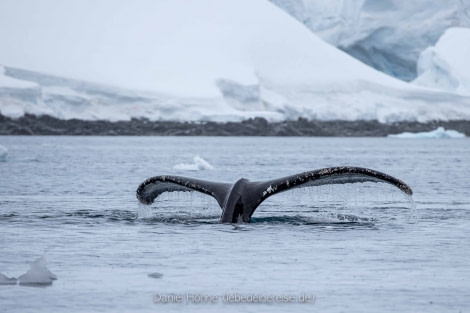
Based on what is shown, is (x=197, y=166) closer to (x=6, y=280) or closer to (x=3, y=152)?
(x=3, y=152)

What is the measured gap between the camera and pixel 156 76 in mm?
92125

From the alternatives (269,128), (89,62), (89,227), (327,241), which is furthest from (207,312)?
(89,62)

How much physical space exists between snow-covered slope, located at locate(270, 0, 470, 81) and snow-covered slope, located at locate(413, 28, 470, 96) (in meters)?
1.13

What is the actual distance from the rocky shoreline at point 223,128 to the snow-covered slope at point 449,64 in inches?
144

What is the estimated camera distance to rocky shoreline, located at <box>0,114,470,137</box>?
7825cm

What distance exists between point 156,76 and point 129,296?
84555mm

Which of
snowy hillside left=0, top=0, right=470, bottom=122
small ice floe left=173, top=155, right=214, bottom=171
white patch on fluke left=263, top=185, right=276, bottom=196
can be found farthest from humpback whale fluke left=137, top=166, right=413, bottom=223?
snowy hillside left=0, top=0, right=470, bottom=122

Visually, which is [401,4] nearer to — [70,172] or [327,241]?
[70,172]

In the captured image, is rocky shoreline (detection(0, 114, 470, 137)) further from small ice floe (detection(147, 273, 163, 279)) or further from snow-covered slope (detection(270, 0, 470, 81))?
small ice floe (detection(147, 273, 163, 279))

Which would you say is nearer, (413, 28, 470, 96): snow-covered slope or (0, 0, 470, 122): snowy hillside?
(0, 0, 470, 122): snowy hillside

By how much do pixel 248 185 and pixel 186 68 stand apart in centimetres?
8393

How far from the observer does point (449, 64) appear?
79562 millimetres

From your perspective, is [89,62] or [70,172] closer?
[70,172]

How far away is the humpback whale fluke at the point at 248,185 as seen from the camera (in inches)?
438
